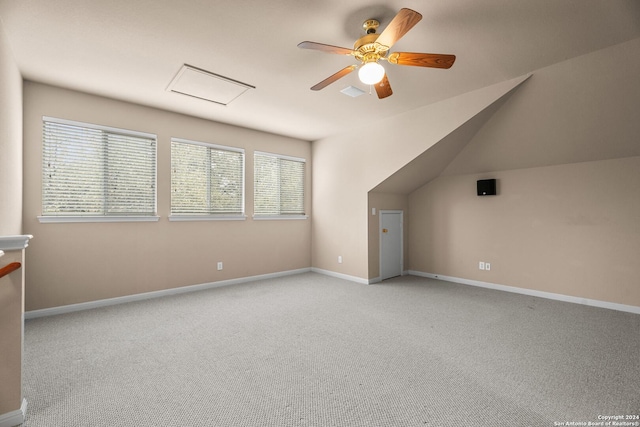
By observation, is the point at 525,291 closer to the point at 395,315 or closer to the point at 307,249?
the point at 395,315

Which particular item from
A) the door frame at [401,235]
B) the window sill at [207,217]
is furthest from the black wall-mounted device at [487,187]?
the window sill at [207,217]

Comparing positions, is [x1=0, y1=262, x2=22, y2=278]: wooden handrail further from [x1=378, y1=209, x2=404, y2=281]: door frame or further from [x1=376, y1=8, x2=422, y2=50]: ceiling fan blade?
[x1=378, y1=209, x2=404, y2=281]: door frame

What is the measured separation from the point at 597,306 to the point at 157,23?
6029 mm

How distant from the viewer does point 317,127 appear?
531 centimetres

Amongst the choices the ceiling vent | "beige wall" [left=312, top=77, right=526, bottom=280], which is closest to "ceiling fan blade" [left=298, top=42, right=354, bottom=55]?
the ceiling vent

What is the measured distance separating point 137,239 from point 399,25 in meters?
4.22

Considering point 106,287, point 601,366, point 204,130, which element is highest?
point 204,130

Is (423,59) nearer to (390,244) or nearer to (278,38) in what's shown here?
(278,38)

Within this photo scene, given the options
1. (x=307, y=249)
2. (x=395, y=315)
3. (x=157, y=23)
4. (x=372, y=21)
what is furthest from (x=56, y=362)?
(x=307, y=249)

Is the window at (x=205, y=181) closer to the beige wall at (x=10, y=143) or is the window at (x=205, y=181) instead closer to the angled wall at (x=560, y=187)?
the beige wall at (x=10, y=143)

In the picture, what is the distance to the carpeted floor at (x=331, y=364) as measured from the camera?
1876mm

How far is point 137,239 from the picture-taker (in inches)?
167

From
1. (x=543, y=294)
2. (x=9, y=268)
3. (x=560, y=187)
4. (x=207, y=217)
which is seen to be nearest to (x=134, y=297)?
(x=207, y=217)

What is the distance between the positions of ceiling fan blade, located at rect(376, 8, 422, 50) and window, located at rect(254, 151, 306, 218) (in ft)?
12.1
